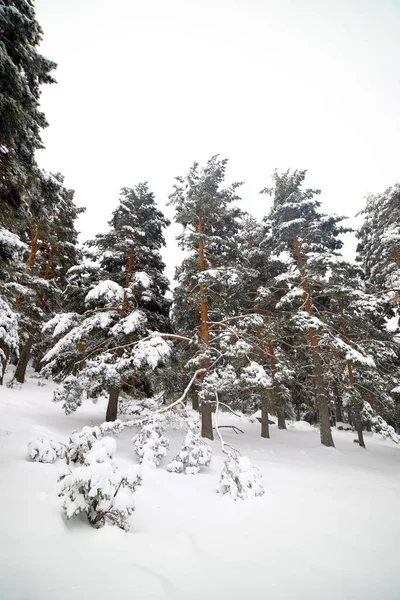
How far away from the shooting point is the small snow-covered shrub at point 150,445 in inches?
272

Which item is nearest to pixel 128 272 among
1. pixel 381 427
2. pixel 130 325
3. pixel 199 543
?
pixel 130 325

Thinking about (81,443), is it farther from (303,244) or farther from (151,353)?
(303,244)

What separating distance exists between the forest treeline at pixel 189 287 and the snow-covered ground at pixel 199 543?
263 cm

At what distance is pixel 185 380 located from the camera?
16328mm

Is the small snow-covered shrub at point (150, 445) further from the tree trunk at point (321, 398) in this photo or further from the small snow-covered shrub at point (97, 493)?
the tree trunk at point (321, 398)

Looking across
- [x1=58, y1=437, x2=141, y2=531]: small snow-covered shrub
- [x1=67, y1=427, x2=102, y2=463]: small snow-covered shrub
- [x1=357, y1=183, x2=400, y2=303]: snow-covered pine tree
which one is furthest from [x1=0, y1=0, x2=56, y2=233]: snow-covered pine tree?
[x1=357, y1=183, x2=400, y2=303]: snow-covered pine tree

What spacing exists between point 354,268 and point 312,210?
4337 mm

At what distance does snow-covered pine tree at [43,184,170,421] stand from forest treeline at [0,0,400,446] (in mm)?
64

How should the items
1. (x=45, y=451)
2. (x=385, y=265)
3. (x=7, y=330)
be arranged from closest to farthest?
1. (x=45, y=451)
2. (x=7, y=330)
3. (x=385, y=265)

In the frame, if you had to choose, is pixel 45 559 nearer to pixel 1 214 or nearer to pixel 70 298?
pixel 1 214

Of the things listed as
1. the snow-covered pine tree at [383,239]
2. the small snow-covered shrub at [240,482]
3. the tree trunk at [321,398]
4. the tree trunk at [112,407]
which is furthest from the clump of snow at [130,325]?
the snow-covered pine tree at [383,239]

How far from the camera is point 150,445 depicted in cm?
728

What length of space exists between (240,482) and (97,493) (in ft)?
11.1

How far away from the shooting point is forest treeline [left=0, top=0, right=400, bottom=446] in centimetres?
662
